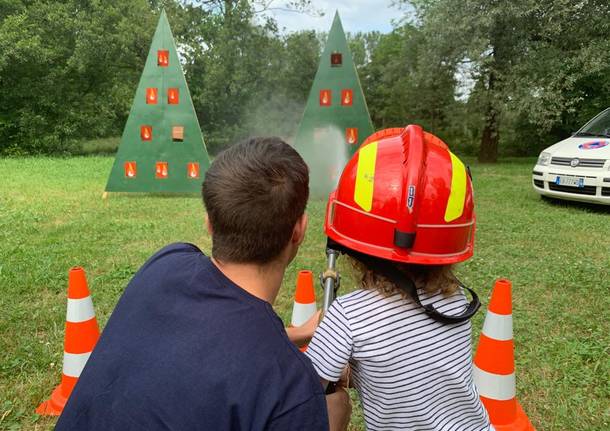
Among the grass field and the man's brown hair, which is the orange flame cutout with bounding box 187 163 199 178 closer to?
the grass field

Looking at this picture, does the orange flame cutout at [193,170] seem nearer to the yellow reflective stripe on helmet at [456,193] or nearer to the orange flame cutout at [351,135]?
the orange flame cutout at [351,135]

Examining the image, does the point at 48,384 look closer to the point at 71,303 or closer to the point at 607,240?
the point at 71,303

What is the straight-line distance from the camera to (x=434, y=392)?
5.37 feet

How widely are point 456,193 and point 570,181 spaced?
25.5ft

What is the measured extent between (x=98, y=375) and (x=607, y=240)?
6736 millimetres

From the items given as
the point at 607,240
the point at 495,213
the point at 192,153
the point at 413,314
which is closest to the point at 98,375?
the point at 413,314

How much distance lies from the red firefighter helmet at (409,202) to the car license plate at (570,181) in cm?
755

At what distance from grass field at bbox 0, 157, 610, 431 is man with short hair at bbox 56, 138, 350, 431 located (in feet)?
6.16

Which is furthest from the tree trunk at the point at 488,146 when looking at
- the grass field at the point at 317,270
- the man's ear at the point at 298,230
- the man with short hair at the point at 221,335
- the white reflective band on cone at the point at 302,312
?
the man with short hair at the point at 221,335

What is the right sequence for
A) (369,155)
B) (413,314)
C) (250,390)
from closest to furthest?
1. (250,390)
2. (413,314)
3. (369,155)

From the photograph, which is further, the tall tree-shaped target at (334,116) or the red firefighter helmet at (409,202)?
the tall tree-shaped target at (334,116)

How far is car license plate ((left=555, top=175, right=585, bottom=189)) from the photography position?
325 inches

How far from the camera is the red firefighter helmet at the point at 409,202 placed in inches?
64.6

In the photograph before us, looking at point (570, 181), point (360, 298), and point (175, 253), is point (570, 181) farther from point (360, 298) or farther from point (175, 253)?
point (175, 253)
